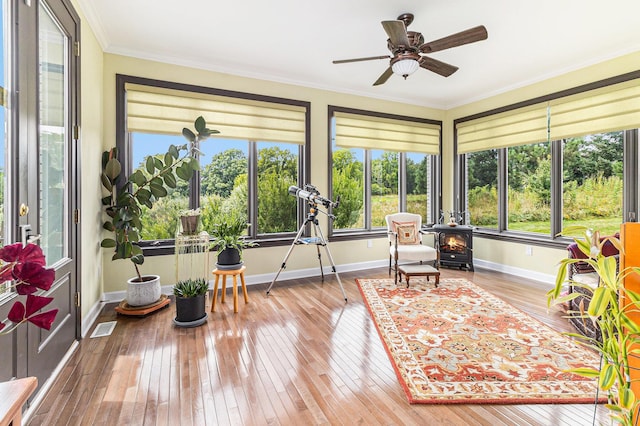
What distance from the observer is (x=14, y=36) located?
1.71 meters

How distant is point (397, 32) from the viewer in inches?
98.1

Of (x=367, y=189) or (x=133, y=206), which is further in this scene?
(x=367, y=189)

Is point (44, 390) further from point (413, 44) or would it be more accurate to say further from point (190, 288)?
point (413, 44)

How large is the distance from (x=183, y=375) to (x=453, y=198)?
5128 millimetres

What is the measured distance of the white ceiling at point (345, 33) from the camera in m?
2.83

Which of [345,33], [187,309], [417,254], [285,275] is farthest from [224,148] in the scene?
[417,254]

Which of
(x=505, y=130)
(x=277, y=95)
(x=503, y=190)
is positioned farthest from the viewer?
(x=503, y=190)

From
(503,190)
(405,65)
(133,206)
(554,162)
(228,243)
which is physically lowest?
(228,243)

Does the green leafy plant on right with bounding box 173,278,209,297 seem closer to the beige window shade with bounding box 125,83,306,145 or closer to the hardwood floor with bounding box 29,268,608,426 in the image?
the hardwood floor with bounding box 29,268,608,426

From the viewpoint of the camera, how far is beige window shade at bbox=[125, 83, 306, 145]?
3734mm

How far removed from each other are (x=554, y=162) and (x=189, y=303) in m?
4.90

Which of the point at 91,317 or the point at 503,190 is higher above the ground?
the point at 503,190

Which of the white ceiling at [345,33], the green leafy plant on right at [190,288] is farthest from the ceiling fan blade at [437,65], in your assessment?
the green leafy plant on right at [190,288]

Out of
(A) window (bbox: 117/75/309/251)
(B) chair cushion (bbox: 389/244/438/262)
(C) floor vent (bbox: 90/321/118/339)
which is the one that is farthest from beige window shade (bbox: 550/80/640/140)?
(C) floor vent (bbox: 90/321/118/339)
